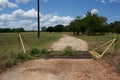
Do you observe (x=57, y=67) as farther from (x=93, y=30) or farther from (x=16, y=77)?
(x=93, y=30)

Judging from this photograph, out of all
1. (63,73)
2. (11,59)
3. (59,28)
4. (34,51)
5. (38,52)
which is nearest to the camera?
(63,73)

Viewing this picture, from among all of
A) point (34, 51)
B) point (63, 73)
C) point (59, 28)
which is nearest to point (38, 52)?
point (34, 51)

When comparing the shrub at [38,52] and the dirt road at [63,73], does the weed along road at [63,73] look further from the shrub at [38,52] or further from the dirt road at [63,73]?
the shrub at [38,52]

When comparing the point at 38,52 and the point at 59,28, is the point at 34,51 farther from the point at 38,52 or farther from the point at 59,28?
the point at 59,28

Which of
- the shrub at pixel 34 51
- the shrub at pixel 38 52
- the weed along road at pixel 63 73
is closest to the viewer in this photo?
the weed along road at pixel 63 73

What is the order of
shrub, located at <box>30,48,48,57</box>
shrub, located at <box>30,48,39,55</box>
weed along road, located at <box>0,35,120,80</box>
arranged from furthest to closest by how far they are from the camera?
1. shrub, located at <box>30,48,39,55</box>
2. shrub, located at <box>30,48,48,57</box>
3. weed along road, located at <box>0,35,120,80</box>

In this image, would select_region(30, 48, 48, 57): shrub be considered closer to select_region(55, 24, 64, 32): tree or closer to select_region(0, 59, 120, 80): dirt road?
select_region(0, 59, 120, 80): dirt road

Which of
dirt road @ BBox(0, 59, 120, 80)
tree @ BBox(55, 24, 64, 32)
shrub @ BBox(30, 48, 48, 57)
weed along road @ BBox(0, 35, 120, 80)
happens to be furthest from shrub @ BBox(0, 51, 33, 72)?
tree @ BBox(55, 24, 64, 32)

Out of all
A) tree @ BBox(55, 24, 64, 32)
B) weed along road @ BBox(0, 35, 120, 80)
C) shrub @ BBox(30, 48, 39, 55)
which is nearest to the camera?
weed along road @ BBox(0, 35, 120, 80)

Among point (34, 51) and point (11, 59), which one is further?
point (34, 51)

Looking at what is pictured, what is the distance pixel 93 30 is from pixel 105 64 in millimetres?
70857

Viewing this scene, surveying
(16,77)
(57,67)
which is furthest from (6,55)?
(16,77)

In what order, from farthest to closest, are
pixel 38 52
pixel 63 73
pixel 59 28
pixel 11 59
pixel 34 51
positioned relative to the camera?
pixel 59 28 < pixel 38 52 < pixel 34 51 < pixel 11 59 < pixel 63 73

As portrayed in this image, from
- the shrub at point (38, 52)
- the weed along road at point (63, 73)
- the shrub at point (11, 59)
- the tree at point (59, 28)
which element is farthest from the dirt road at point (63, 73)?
the tree at point (59, 28)
